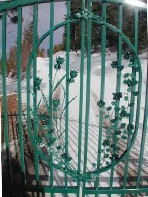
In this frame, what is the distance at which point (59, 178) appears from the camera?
9.08ft

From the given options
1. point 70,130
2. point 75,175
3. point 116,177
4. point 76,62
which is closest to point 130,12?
point 76,62

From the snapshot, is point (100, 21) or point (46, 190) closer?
point (100, 21)

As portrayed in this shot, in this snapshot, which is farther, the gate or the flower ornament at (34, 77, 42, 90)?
the flower ornament at (34, 77, 42, 90)

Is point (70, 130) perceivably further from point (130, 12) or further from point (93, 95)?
point (130, 12)

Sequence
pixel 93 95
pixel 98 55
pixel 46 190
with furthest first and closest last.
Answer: pixel 98 55
pixel 93 95
pixel 46 190

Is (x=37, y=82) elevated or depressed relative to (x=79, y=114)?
elevated

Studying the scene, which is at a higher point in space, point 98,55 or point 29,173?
point 98,55

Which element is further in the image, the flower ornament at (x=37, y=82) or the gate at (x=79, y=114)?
the flower ornament at (x=37, y=82)

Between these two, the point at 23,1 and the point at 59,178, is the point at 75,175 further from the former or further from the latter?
the point at 23,1

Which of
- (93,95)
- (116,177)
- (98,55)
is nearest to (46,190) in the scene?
(116,177)

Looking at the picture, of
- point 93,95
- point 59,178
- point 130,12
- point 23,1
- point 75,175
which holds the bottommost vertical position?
point 59,178

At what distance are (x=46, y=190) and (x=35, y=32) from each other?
1.03 m

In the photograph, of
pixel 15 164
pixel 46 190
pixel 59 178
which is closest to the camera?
pixel 46 190

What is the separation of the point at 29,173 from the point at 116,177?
766 mm
